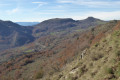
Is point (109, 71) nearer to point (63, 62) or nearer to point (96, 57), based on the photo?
point (96, 57)

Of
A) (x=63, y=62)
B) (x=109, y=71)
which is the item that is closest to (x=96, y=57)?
(x=109, y=71)

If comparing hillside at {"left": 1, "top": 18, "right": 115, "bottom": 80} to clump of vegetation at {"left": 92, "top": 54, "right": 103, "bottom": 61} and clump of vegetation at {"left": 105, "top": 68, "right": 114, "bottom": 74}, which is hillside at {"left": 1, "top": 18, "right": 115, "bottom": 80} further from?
clump of vegetation at {"left": 105, "top": 68, "right": 114, "bottom": 74}

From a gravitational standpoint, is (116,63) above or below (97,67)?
above

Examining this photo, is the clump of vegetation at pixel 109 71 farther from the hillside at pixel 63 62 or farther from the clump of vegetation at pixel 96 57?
the clump of vegetation at pixel 96 57

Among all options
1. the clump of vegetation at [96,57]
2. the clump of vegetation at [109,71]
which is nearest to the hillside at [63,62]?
the clump of vegetation at [96,57]

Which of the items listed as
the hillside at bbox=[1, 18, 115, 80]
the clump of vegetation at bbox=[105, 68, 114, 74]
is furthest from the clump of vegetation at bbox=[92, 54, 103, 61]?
the clump of vegetation at bbox=[105, 68, 114, 74]

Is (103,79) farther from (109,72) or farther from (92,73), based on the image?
(92,73)

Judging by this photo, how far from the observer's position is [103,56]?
512 inches

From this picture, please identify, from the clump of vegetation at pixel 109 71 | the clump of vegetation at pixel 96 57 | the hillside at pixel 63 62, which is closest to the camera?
the clump of vegetation at pixel 109 71

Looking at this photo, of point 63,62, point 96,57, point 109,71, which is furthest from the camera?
point 63,62

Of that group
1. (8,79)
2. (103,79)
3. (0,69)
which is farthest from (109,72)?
(0,69)

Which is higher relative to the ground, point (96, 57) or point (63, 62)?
point (96, 57)

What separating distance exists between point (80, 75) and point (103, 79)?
3222 mm

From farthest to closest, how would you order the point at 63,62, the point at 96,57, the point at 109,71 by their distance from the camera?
the point at 63,62 < the point at 96,57 < the point at 109,71
